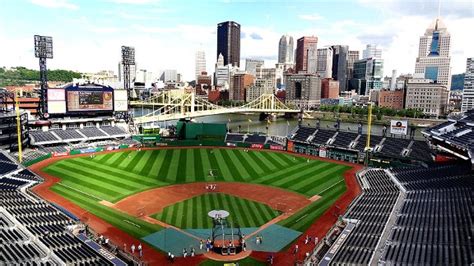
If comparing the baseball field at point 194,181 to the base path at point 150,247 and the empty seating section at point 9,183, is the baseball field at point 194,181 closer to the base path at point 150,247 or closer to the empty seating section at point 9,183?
the base path at point 150,247

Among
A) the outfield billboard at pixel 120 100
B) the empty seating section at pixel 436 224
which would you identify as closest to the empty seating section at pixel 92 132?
the outfield billboard at pixel 120 100

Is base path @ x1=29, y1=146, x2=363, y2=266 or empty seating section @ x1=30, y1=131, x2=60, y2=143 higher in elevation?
empty seating section @ x1=30, y1=131, x2=60, y2=143

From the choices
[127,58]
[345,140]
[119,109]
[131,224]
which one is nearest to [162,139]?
[119,109]

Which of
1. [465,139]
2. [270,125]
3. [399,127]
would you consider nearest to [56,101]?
[399,127]

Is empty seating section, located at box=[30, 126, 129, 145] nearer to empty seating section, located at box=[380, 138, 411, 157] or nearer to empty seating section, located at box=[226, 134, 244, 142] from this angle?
empty seating section, located at box=[226, 134, 244, 142]

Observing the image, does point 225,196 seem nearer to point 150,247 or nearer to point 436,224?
point 150,247

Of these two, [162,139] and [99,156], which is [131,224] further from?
[162,139]

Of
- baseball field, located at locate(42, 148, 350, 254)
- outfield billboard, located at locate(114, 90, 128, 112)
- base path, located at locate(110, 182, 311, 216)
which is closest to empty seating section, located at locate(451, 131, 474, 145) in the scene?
baseball field, located at locate(42, 148, 350, 254)
